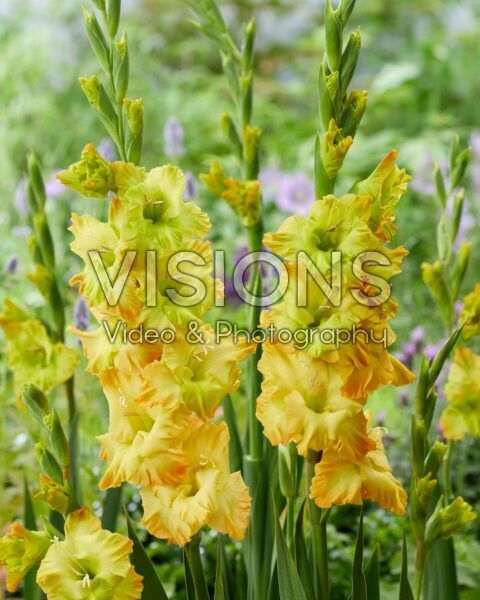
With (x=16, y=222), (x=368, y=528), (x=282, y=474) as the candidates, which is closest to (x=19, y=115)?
(x=16, y=222)

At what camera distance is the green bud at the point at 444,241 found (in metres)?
1.10

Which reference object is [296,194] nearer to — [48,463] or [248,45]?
[248,45]

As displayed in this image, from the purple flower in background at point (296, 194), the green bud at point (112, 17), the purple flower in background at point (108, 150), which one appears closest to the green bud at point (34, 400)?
the green bud at point (112, 17)

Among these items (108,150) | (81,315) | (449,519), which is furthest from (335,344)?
(108,150)

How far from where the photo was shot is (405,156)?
368 centimetres

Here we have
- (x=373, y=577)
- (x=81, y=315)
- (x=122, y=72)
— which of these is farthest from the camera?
(x=81, y=315)

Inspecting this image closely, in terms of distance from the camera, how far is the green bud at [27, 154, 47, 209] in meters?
1.06

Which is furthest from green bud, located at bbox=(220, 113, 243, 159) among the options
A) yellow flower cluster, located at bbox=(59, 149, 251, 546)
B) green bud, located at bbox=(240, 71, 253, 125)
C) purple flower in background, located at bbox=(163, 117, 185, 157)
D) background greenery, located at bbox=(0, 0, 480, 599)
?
purple flower in background, located at bbox=(163, 117, 185, 157)

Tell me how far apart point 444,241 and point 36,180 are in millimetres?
550

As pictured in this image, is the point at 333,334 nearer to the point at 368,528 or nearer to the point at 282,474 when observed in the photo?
the point at 282,474

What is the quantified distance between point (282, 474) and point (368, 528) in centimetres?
73

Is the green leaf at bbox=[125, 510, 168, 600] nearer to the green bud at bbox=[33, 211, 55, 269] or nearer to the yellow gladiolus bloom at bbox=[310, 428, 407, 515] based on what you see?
the yellow gladiolus bloom at bbox=[310, 428, 407, 515]

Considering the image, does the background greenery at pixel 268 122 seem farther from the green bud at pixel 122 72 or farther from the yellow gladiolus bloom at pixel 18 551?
the yellow gladiolus bloom at pixel 18 551

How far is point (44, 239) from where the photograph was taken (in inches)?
42.1
